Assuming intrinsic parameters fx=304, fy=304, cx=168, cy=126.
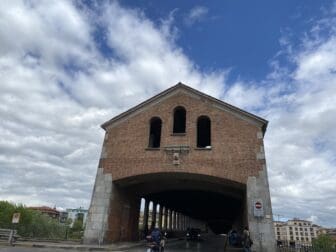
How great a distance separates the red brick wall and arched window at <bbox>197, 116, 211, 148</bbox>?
87 centimetres

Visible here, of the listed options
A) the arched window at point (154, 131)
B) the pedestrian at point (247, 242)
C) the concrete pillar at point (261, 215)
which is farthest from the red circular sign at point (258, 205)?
the arched window at point (154, 131)

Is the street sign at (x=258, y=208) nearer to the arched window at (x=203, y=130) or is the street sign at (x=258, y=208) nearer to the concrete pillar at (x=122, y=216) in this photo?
the arched window at (x=203, y=130)

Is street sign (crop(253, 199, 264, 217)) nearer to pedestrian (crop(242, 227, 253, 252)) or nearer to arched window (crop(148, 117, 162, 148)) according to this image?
pedestrian (crop(242, 227, 253, 252))

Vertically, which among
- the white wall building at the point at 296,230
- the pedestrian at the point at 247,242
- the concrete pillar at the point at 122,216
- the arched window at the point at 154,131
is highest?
the white wall building at the point at 296,230

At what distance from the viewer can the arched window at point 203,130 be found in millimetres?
20675

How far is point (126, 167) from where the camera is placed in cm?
1914

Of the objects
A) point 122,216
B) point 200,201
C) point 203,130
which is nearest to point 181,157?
point 203,130

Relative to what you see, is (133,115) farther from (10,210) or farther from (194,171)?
(10,210)

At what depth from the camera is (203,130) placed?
23078 mm

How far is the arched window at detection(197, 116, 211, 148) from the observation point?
20675mm

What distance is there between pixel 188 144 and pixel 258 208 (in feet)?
18.0

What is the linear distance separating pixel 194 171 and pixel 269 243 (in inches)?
218

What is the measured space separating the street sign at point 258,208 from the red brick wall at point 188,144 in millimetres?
1371

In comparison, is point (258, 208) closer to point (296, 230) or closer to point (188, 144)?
point (188, 144)
